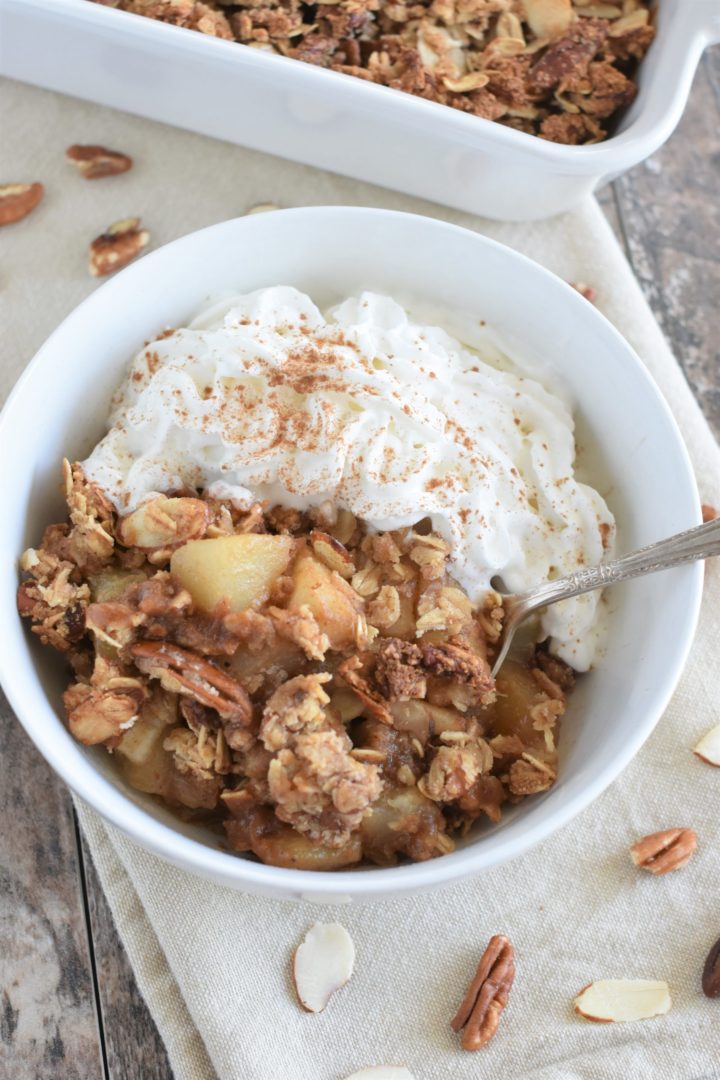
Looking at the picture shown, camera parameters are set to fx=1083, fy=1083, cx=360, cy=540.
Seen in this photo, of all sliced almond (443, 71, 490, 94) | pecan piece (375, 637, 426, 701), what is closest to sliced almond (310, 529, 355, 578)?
pecan piece (375, 637, 426, 701)

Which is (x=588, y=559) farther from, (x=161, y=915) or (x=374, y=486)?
(x=161, y=915)

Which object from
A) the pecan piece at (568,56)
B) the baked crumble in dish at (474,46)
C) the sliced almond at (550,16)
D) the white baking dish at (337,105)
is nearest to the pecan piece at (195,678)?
the white baking dish at (337,105)

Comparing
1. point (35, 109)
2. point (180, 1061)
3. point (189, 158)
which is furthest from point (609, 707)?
point (35, 109)

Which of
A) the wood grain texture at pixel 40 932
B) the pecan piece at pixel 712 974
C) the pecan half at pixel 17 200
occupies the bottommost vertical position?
the wood grain texture at pixel 40 932

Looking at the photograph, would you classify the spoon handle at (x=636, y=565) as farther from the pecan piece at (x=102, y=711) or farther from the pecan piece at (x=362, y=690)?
the pecan piece at (x=102, y=711)

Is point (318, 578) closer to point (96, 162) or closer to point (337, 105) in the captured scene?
point (337, 105)

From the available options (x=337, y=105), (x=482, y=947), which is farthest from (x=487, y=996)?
(x=337, y=105)
